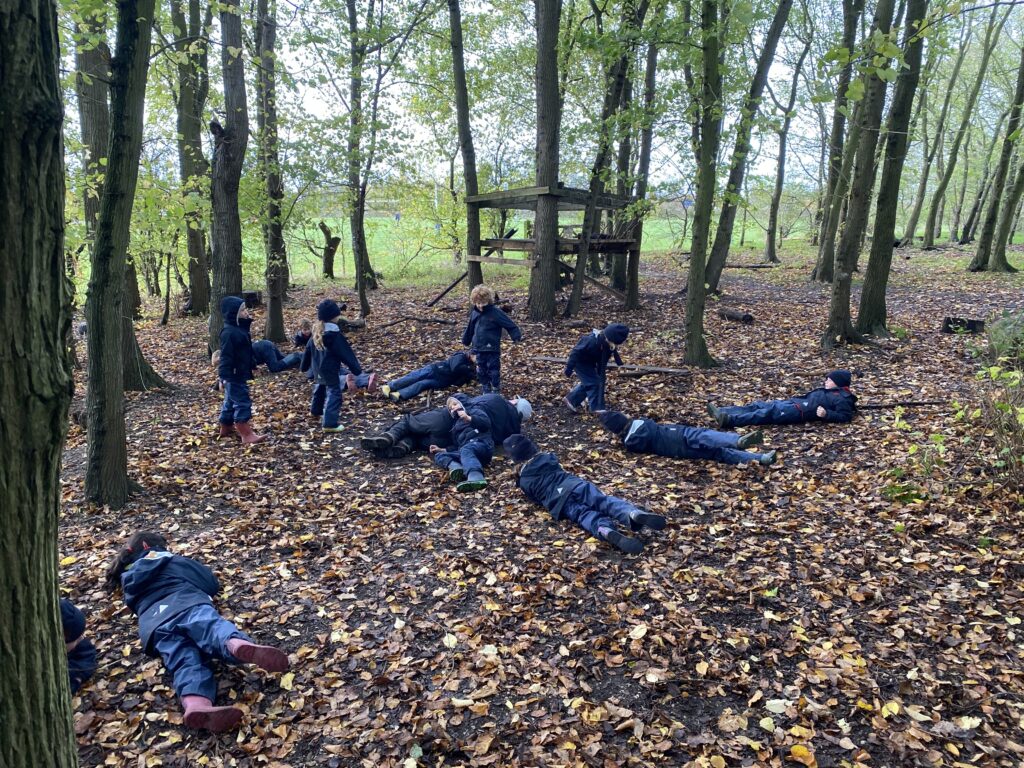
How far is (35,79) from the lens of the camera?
64.7 inches

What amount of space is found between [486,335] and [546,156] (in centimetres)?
577

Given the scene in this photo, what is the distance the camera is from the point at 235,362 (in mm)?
7605

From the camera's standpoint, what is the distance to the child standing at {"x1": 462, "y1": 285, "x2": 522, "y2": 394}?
8641 millimetres

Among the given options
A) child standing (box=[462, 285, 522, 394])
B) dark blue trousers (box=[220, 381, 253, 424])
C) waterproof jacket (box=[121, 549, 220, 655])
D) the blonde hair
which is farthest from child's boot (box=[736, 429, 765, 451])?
dark blue trousers (box=[220, 381, 253, 424])

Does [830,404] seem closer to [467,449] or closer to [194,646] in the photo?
[467,449]

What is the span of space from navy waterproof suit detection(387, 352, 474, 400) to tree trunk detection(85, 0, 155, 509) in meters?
4.00

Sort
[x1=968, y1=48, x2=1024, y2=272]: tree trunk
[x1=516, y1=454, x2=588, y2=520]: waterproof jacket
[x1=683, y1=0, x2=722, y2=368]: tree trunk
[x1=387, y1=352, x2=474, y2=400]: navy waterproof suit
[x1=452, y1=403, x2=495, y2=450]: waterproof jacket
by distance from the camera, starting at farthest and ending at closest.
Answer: [x1=968, y1=48, x2=1024, y2=272]: tree trunk < [x1=387, y1=352, x2=474, y2=400]: navy waterproof suit < [x1=683, y1=0, x2=722, y2=368]: tree trunk < [x1=452, y1=403, x2=495, y2=450]: waterproof jacket < [x1=516, y1=454, x2=588, y2=520]: waterproof jacket

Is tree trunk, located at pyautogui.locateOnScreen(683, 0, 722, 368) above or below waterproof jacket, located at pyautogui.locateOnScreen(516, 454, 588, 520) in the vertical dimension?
above

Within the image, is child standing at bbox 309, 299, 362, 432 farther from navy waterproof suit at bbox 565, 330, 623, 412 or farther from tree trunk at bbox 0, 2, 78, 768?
tree trunk at bbox 0, 2, 78, 768

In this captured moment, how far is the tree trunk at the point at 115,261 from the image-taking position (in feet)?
16.0

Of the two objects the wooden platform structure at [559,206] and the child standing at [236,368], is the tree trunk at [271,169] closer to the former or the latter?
the wooden platform structure at [559,206]

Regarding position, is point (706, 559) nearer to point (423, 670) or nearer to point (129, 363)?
point (423, 670)

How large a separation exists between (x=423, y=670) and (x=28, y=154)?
345 centimetres

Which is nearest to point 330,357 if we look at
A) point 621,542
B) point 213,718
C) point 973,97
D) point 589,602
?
point 621,542
